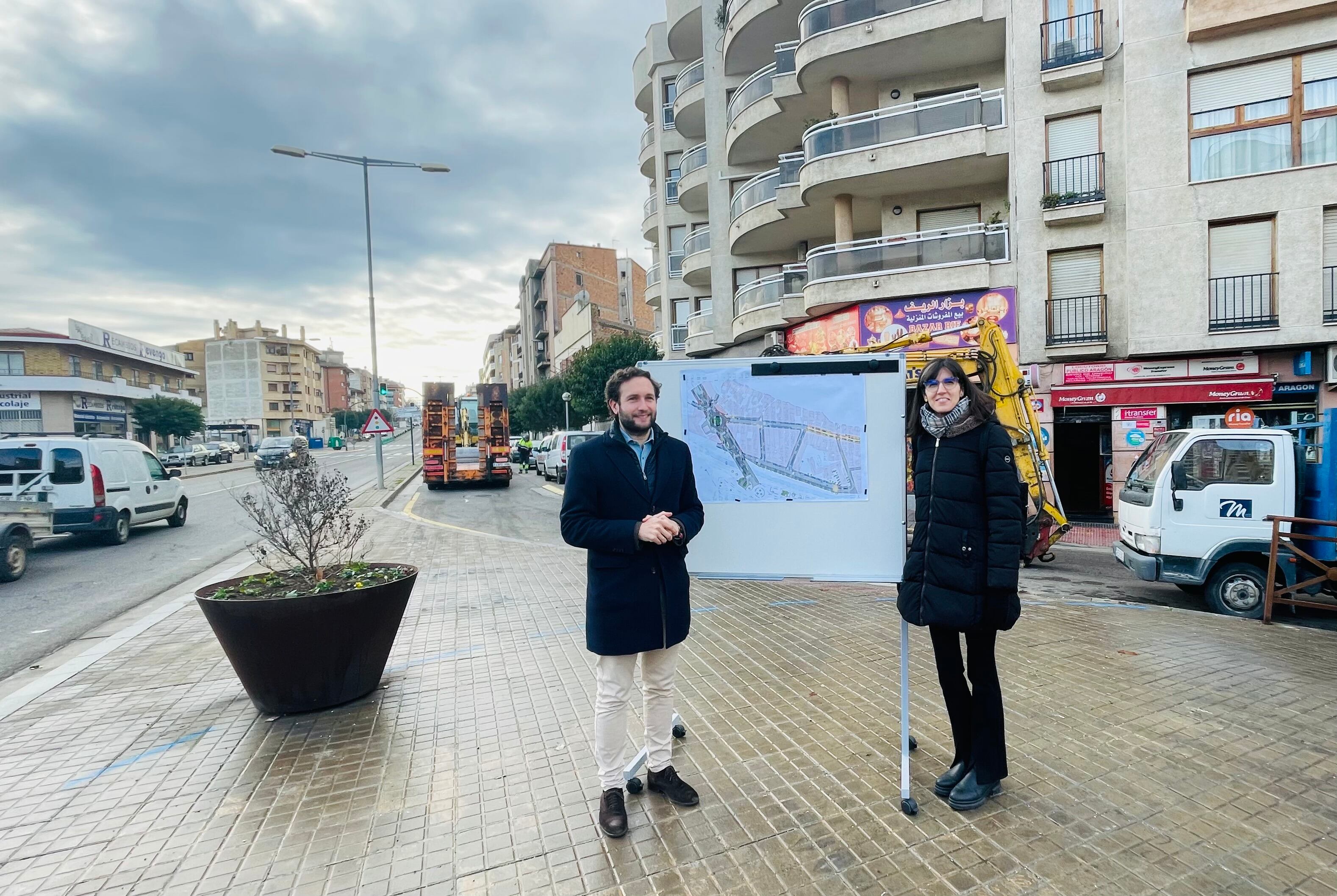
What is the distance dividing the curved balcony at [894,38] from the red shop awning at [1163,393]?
851cm

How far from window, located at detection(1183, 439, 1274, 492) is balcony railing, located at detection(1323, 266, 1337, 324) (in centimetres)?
1045

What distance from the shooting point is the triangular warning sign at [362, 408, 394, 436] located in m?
21.2

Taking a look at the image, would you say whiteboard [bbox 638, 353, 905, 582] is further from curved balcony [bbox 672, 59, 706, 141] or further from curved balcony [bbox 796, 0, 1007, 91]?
curved balcony [bbox 672, 59, 706, 141]

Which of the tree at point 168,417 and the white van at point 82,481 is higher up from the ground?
the tree at point 168,417

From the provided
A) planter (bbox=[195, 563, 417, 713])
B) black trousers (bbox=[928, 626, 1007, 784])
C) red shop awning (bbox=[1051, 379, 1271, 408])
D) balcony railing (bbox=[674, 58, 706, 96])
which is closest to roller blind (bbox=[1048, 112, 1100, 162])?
red shop awning (bbox=[1051, 379, 1271, 408])

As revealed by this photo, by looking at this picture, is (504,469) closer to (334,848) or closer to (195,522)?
(195,522)

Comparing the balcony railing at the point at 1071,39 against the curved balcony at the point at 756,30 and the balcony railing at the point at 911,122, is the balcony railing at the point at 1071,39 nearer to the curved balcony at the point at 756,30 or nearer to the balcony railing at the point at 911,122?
the balcony railing at the point at 911,122

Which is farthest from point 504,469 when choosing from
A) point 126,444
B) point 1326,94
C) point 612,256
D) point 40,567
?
point 612,256

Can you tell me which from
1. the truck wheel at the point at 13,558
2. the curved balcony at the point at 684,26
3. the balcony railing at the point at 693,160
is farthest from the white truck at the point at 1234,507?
the curved balcony at the point at 684,26

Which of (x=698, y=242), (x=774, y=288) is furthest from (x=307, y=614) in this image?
(x=698, y=242)

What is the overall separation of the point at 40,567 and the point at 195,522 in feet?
17.4

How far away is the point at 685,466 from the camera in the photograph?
3164 millimetres

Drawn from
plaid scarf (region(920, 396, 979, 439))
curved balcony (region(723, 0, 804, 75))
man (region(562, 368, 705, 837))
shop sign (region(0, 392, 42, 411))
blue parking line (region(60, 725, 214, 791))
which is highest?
curved balcony (region(723, 0, 804, 75))

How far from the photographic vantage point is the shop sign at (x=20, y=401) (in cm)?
4644
